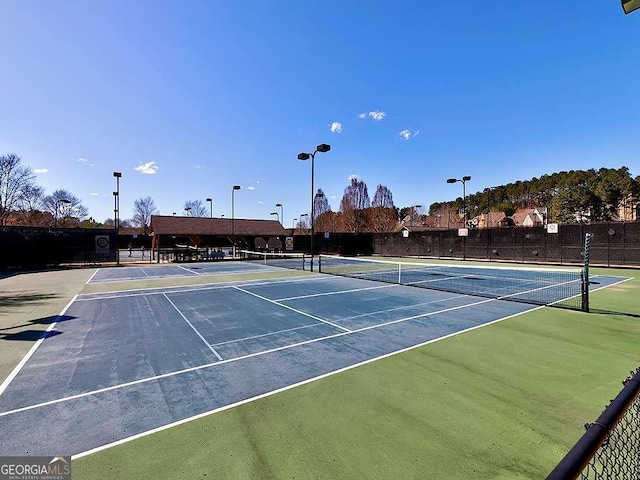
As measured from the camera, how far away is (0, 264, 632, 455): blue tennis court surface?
4000 millimetres

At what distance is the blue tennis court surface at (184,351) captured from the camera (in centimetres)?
400

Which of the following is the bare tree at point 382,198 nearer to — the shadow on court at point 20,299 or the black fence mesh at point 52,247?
the black fence mesh at point 52,247

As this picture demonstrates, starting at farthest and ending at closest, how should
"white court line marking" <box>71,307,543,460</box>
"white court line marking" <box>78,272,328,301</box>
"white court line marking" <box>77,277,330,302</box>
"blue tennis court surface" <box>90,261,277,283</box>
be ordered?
"blue tennis court surface" <box>90,261,277,283</box> < "white court line marking" <box>78,272,328,301</box> < "white court line marking" <box>77,277,330,302</box> < "white court line marking" <box>71,307,543,460</box>

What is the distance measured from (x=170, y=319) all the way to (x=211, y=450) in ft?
20.1

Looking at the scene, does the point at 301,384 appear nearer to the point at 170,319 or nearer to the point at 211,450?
the point at 211,450

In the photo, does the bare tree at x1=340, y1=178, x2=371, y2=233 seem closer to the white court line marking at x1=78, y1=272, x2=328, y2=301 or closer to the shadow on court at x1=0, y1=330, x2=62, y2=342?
the white court line marking at x1=78, y1=272, x2=328, y2=301

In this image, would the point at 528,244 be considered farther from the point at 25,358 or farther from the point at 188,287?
the point at 25,358

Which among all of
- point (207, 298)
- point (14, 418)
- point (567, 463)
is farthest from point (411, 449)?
point (207, 298)

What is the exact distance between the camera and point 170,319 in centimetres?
873

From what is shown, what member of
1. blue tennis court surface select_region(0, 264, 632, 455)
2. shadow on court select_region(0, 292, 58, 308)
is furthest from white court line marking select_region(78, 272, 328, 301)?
shadow on court select_region(0, 292, 58, 308)

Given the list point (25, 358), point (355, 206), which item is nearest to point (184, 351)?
point (25, 358)

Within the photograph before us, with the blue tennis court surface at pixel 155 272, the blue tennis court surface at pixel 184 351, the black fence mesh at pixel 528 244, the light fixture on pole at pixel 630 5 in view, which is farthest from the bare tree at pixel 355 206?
the light fixture on pole at pixel 630 5

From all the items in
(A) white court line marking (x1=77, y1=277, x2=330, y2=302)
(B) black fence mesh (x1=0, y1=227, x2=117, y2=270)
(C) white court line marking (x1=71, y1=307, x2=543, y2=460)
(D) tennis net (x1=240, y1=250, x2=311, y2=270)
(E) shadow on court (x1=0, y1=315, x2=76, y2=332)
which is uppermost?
(B) black fence mesh (x1=0, y1=227, x2=117, y2=270)

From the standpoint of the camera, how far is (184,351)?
20.7 feet
